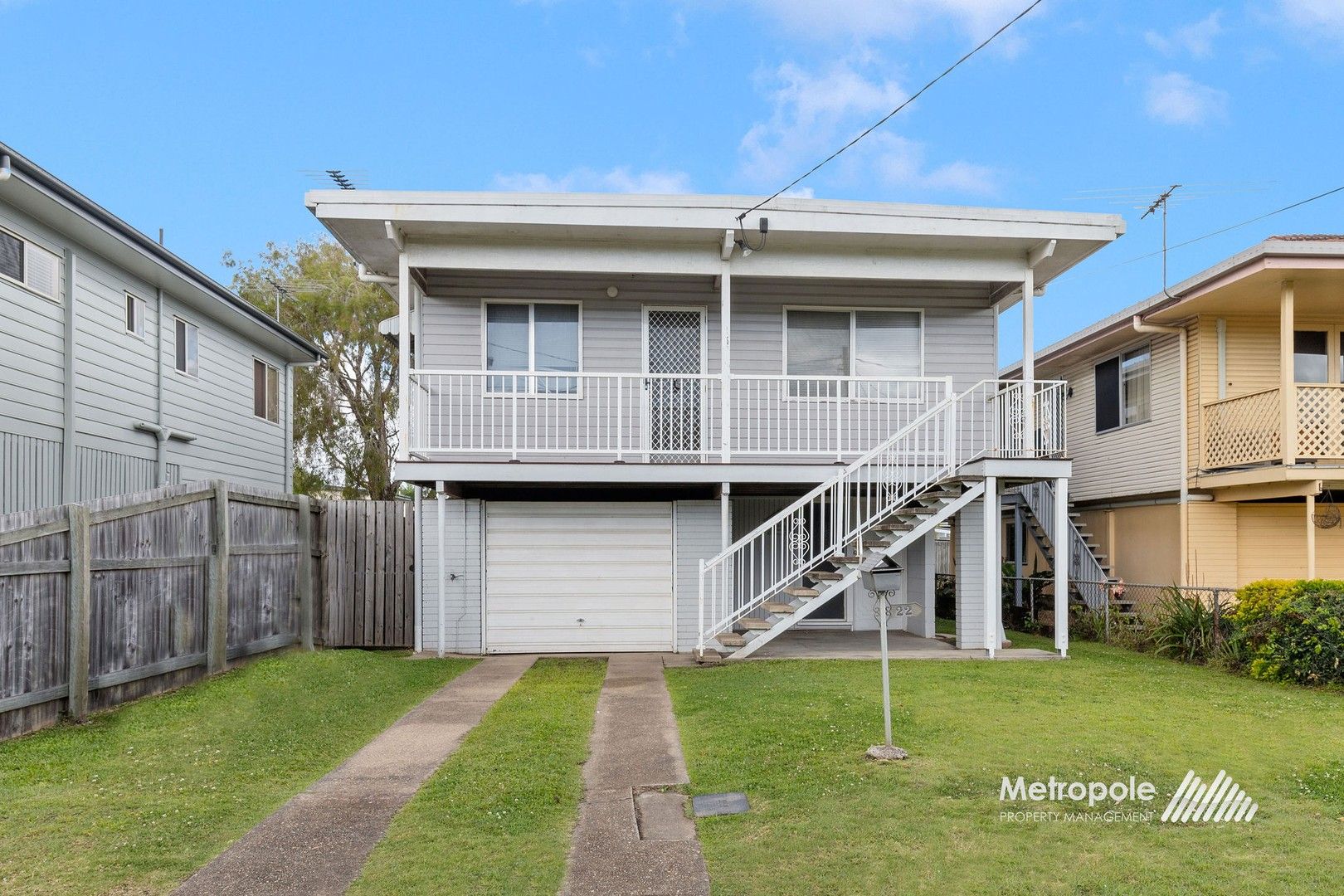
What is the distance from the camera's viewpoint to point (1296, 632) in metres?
9.29

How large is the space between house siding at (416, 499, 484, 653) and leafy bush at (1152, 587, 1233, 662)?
28.0ft

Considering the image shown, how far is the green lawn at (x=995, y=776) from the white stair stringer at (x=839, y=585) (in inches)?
37.1

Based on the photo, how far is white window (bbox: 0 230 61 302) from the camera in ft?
32.2

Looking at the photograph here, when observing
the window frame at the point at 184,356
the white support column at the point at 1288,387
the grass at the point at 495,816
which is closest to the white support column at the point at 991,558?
the white support column at the point at 1288,387

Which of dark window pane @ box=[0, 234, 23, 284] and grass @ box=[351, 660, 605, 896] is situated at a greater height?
dark window pane @ box=[0, 234, 23, 284]

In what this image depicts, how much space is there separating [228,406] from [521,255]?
25.8 ft

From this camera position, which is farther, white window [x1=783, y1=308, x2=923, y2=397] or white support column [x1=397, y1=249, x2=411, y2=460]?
white window [x1=783, y1=308, x2=923, y2=397]

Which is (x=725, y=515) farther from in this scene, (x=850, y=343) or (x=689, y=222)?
(x=689, y=222)

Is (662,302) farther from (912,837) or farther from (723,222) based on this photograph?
(912,837)

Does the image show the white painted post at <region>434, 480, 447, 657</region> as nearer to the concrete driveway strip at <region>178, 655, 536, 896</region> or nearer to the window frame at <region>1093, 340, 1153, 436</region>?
the concrete driveway strip at <region>178, 655, 536, 896</region>

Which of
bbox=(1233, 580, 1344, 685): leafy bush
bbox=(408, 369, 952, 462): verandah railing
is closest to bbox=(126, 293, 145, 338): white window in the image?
bbox=(408, 369, 952, 462): verandah railing

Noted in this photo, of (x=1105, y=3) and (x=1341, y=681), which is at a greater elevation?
(x=1105, y=3)

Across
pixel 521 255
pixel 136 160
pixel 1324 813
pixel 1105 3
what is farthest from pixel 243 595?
pixel 136 160

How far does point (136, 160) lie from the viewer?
96.3 ft
